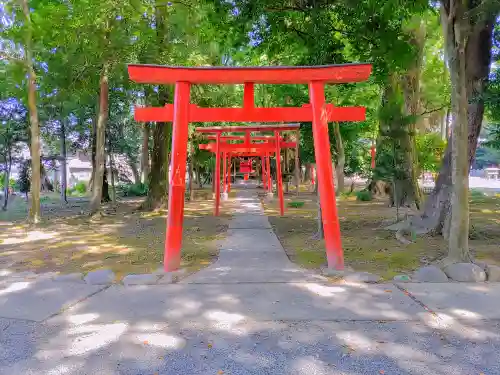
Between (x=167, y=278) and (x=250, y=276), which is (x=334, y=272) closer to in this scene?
(x=250, y=276)

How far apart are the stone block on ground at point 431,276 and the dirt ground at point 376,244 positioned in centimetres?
38

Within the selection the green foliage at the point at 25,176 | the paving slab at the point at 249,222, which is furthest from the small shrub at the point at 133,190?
the paving slab at the point at 249,222

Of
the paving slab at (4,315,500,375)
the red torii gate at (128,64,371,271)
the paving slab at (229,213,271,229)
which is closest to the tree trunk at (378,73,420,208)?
the paving slab at (229,213,271,229)

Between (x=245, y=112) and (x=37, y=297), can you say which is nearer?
(x=37, y=297)

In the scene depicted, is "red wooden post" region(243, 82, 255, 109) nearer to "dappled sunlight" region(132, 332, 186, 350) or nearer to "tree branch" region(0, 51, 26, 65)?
"dappled sunlight" region(132, 332, 186, 350)

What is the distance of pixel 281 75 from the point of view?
6.27 meters

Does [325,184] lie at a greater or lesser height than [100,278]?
greater

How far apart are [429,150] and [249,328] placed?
17.0 meters

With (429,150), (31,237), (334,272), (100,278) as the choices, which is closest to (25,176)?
(31,237)

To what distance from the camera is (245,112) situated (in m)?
6.36

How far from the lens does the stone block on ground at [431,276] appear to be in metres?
5.40

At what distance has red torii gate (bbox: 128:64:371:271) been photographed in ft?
20.0

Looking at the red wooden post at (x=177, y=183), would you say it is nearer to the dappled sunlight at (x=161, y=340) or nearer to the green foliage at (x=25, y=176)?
the dappled sunlight at (x=161, y=340)

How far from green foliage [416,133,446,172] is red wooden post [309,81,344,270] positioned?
40.4 ft
